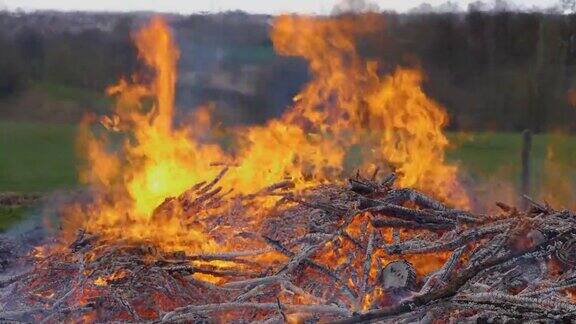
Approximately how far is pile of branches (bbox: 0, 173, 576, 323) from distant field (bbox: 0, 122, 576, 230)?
17.2ft

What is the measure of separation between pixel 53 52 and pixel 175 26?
181 inches

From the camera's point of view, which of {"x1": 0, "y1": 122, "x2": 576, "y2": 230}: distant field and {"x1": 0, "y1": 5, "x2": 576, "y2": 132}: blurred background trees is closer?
{"x1": 0, "y1": 122, "x2": 576, "y2": 230}: distant field

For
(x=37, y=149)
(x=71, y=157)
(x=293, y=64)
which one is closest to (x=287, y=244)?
(x=293, y=64)

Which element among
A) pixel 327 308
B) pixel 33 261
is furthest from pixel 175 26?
pixel 327 308

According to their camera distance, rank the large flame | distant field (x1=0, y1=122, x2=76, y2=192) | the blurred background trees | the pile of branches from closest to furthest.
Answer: the pile of branches < the large flame < the blurred background trees < distant field (x1=0, y1=122, x2=76, y2=192)

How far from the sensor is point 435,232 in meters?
6.16

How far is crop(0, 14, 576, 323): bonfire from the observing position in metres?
4.99

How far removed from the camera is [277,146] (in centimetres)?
798

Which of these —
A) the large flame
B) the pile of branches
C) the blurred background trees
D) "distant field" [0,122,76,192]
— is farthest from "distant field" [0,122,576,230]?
the pile of branches

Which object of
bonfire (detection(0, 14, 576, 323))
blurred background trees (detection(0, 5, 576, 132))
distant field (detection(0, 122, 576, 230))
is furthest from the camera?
blurred background trees (detection(0, 5, 576, 132))

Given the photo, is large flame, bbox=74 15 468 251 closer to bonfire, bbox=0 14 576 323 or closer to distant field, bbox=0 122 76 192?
bonfire, bbox=0 14 576 323

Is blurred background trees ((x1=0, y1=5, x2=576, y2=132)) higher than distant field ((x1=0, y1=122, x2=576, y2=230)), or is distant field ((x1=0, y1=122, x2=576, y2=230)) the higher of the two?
blurred background trees ((x1=0, y1=5, x2=576, y2=132))

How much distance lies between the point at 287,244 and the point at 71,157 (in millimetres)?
12000

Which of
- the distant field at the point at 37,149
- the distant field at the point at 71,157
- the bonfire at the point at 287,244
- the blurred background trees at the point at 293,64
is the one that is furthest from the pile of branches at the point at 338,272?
the distant field at the point at 37,149
